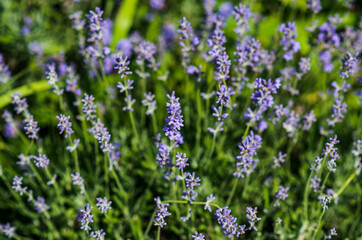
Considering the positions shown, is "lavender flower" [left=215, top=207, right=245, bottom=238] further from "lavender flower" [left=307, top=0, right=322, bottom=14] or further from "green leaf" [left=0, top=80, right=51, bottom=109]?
"green leaf" [left=0, top=80, right=51, bottom=109]

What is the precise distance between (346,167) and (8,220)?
3382mm

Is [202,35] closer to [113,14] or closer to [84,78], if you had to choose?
[84,78]

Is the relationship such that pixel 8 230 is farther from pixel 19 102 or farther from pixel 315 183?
pixel 315 183

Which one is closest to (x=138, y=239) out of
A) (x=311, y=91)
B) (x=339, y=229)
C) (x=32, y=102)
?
(x=339, y=229)

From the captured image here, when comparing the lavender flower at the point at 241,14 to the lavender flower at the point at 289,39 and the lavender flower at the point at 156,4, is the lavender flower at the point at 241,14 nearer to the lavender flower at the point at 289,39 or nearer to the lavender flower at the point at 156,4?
the lavender flower at the point at 289,39

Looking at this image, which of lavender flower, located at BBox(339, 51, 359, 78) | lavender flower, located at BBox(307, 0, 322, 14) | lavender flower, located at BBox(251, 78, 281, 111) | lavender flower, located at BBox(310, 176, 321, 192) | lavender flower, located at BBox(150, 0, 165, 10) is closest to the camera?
lavender flower, located at BBox(251, 78, 281, 111)

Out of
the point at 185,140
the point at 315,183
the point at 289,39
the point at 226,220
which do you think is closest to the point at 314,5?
the point at 289,39

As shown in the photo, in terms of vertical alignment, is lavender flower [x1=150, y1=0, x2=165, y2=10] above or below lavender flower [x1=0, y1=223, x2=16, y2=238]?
above

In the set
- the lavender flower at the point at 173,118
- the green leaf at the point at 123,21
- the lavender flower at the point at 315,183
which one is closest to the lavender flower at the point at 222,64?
the lavender flower at the point at 173,118

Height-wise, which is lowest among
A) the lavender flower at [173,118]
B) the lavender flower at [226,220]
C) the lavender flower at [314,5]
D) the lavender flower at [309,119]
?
the lavender flower at [226,220]

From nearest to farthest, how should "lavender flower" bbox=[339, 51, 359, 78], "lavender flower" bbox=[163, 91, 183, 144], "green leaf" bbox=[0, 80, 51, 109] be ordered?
"lavender flower" bbox=[163, 91, 183, 144]
"lavender flower" bbox=[339, 51, 359, 78]
"green leaf" bbox=[0, 80, 51, 109]

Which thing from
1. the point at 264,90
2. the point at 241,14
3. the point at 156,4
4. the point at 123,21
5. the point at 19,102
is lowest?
the point at 264,90

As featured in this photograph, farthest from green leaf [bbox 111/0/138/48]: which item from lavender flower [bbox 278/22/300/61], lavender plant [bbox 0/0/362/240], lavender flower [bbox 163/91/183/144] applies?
lavender flower [bbox 163/91/183/144]

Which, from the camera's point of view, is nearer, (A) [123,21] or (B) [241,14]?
(B) [241,14]
